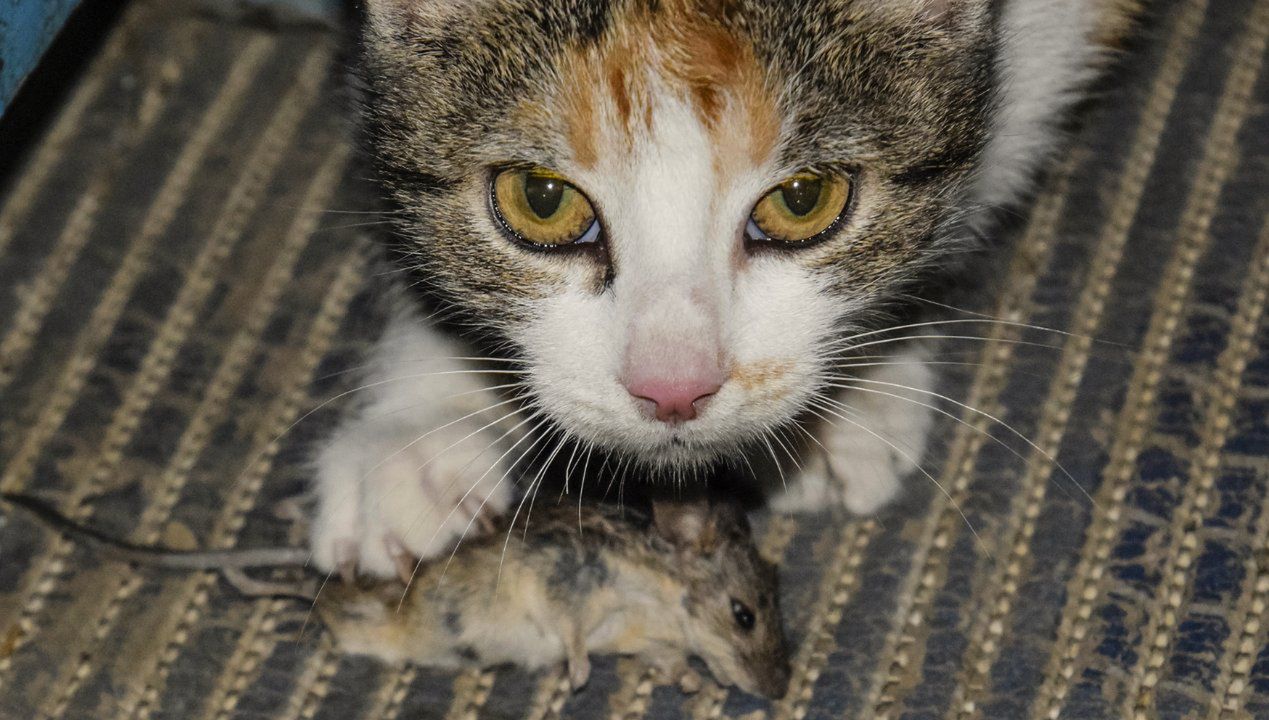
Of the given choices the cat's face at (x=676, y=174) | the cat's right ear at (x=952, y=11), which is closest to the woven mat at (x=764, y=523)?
the cat's face at (x=676, y=174)

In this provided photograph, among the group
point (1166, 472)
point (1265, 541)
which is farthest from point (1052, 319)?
point (1265, 541)

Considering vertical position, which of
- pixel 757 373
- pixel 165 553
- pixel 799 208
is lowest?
pixel 165 553

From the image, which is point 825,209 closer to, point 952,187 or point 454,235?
point 952,187

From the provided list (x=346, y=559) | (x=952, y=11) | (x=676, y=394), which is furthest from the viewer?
(x=346, y=559)

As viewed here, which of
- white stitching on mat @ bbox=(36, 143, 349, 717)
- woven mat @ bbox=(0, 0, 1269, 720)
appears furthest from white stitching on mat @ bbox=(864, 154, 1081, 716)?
white stitching on mat @ bbox=(36, 143, 349, 717)

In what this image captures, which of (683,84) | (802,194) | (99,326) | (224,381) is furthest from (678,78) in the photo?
(99,326)

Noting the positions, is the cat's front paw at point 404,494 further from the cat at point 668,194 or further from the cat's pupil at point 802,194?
the cat's pupil at point 802,194

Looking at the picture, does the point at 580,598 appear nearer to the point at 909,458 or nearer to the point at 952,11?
the point at 909,458
